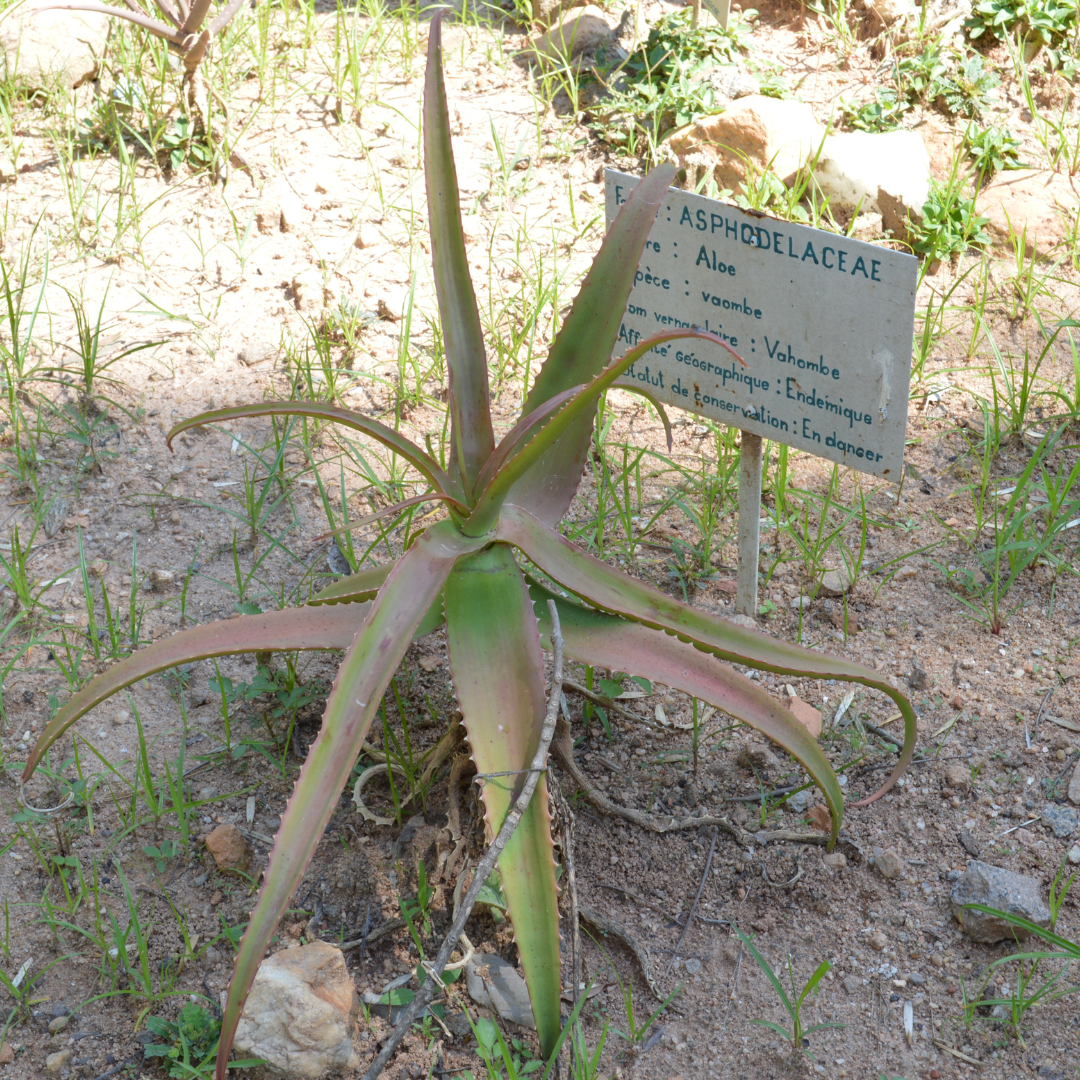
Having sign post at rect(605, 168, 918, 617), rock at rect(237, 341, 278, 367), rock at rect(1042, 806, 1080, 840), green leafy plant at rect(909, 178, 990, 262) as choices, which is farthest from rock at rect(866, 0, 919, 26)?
rock at rect(1042, 806, 1080, 840)

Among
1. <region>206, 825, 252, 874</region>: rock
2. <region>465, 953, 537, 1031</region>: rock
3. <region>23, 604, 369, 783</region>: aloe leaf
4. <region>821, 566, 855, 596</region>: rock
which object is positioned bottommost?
<region>465, 953, 537, 1031</region>: rock

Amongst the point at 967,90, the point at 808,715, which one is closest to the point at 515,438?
the point at 808,715

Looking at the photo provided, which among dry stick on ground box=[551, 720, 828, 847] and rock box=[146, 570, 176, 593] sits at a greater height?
rock box=[146, 570, 176, 593]

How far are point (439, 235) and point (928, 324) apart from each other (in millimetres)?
1399

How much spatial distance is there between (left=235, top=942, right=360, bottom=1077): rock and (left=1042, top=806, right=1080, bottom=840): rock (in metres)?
1.08

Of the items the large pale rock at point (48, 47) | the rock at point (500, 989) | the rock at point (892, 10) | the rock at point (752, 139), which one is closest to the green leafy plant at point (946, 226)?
the rock at point (752, 139)

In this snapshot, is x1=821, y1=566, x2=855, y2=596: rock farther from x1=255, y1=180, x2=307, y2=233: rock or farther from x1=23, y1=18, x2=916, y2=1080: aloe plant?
x1=255, y1=180, x2=307, y2=233: rock

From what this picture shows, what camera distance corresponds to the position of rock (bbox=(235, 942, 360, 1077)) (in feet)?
4.44

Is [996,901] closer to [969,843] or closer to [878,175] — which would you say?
[969,843]

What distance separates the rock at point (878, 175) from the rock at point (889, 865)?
72.7 inches

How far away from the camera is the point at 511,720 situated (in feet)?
4.36

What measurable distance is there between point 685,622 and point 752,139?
6.64 feet

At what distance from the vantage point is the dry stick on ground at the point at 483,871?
3.71 ft

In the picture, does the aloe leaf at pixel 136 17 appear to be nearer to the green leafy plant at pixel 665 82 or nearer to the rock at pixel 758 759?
the green leafy plant at pixel 665 82
